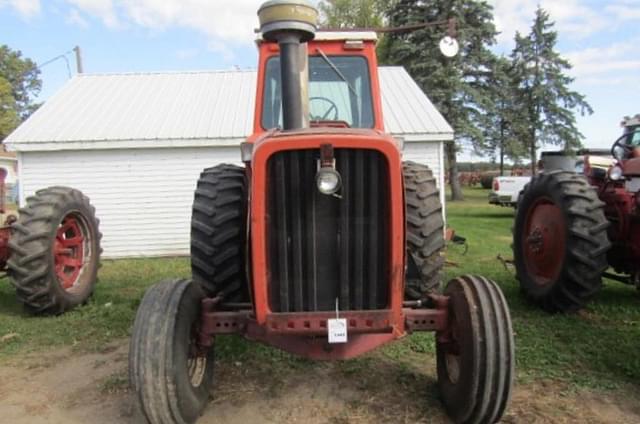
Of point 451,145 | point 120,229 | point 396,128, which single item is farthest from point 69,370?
point 451,145

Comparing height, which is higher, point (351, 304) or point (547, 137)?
point (547, 137)

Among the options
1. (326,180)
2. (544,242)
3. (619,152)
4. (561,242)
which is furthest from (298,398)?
(619,152)

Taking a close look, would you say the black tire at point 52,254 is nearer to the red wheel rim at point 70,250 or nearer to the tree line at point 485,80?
the red wheel rim at point 70,250

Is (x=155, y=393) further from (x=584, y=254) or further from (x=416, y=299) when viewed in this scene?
(x=584, y=254)

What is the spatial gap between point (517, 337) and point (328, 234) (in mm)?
2709

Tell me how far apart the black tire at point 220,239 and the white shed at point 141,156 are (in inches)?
264

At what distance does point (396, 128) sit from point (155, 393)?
27.9 feet

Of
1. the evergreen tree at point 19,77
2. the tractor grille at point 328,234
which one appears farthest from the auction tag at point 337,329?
the evergreen tree at point 19,77

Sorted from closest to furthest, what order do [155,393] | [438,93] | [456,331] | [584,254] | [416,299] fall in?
[155,393] → [456,331] → [416,299] → [584,254] → [438,93]

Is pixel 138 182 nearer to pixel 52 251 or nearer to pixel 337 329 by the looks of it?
pixel 52 251

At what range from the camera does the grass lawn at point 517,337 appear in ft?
14.1

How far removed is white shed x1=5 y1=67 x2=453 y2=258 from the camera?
415 inches

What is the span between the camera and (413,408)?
365 centimetres

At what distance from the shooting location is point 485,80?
24.9m
